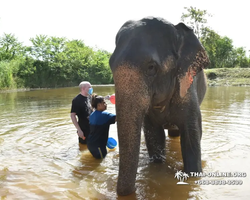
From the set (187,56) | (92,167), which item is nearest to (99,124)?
(92,167)

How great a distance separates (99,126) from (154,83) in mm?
2075

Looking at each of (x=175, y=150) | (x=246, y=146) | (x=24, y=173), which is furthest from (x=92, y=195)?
(x=246, y=146)

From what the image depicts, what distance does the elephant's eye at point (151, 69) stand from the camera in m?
3.11

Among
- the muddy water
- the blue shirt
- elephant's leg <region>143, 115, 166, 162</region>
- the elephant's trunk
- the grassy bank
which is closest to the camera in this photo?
the elephant's trunk

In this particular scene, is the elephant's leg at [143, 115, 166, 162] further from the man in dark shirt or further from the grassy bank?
the grassy bank

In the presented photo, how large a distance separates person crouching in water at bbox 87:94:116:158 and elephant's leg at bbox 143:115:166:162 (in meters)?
0.65

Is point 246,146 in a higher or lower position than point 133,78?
lower

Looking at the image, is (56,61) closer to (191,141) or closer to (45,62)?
(45,62)

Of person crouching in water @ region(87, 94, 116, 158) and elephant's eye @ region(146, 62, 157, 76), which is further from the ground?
elephant's eye @ region(146, 62, 157, 76)

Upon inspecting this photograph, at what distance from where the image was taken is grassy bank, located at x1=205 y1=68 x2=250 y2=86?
1317 inches

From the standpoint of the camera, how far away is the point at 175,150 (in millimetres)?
5789

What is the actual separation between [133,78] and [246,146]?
12.7ft

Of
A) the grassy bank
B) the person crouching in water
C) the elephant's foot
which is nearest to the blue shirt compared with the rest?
the person crouching in water

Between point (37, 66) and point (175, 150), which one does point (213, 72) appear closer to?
point (37, 66)
